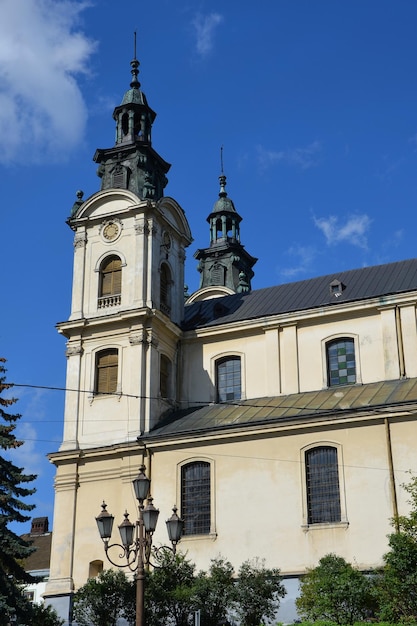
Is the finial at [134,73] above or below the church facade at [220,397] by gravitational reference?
above

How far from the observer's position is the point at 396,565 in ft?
73.6

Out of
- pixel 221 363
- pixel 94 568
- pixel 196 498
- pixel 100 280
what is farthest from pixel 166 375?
pixel 94 568

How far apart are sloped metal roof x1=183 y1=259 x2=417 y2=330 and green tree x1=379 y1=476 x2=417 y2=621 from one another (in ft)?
35.4

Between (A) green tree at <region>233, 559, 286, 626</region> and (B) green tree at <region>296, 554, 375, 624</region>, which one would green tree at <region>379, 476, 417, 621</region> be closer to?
(B) green tree at <region>296, 554, 375, 624</region>

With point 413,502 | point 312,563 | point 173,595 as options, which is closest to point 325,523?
point 312,563

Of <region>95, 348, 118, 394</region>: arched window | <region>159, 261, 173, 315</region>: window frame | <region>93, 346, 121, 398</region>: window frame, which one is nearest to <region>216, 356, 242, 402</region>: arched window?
<region>159, 261, 173, 315</region>: window frame

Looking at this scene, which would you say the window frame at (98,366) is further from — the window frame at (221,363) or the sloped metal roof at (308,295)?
the window frame at (221,363)

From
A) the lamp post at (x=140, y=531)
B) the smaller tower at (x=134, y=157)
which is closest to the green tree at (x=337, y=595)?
the lamp post at (x=140, y=531)

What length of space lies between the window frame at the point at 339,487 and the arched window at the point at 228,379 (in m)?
5.43

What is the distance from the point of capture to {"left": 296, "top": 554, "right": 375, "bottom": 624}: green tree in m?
22.5

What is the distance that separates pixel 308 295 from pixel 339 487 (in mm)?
9543

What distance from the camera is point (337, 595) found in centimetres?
2266

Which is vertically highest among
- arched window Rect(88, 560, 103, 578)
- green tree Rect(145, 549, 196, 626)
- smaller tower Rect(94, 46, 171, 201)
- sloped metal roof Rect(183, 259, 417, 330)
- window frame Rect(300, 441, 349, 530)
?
smaller tower Rect(94, 46, 171, 201)

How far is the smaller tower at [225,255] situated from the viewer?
164 ft
